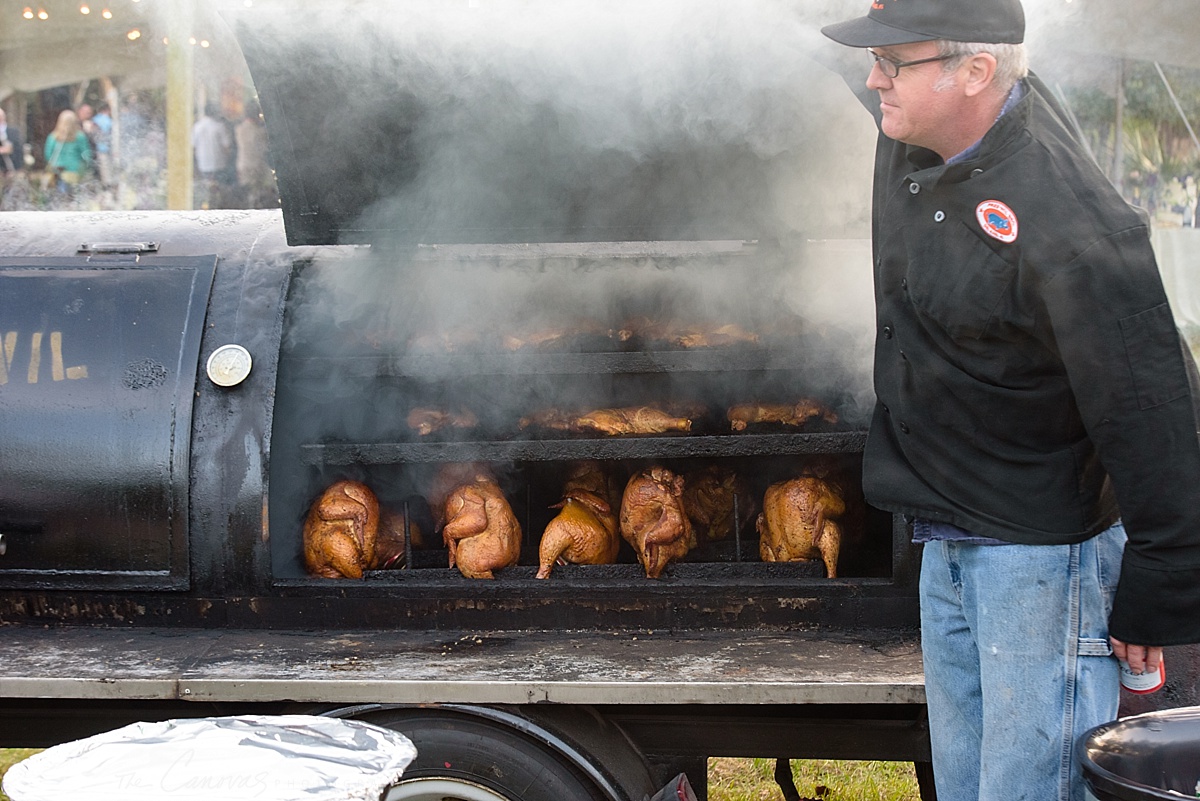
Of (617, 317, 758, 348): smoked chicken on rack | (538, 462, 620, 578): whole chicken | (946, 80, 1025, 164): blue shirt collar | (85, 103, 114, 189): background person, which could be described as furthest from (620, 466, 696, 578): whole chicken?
(85, 103, 114, 189): background person

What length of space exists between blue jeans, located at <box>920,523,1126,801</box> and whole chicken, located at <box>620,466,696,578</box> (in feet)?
3.96

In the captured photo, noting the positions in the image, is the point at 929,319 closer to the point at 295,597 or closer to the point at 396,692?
the point at 396,692

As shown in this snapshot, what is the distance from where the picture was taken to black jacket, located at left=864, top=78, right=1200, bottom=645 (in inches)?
72.5

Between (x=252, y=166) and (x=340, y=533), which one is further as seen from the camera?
(x=252, y=166)

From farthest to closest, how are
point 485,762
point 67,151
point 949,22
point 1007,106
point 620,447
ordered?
point 67,151
point 620,447
point 485,762
point 1007,106
point 949,22

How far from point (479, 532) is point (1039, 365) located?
1876mm

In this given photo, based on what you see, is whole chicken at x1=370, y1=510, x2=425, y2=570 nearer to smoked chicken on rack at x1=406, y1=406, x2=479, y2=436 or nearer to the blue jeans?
smoked chicken on rack at x1=406, y1=406, x2=479, y2=436

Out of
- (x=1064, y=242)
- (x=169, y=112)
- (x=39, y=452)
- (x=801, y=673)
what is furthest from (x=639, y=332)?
(x=169, y=112)

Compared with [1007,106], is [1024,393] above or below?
below

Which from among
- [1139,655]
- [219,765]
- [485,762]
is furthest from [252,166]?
[1139,655]

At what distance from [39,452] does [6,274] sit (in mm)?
611

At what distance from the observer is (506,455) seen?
307 centimetres

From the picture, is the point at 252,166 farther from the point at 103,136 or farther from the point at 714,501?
the point at 714,501

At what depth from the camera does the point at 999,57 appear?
1955mm
